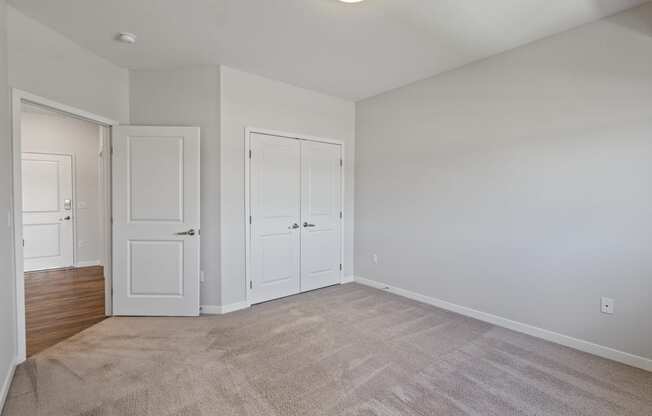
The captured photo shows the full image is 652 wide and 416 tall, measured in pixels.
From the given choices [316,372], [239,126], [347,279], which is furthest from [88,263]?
[316,372]

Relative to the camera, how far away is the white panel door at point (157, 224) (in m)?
3.24

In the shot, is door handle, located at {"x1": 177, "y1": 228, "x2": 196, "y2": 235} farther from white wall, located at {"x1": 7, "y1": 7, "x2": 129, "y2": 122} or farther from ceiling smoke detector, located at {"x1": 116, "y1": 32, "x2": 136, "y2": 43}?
A: ceiling smoke detector, located at {"x1": 116, "y1": 32, "x2": 136, "y2": 43}

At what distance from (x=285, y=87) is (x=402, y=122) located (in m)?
1.51

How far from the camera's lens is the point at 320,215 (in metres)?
4.29

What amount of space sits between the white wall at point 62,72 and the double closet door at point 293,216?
1462 millimetres

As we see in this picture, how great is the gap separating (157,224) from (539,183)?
3721 millimetres

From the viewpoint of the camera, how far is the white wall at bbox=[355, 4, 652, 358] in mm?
2352

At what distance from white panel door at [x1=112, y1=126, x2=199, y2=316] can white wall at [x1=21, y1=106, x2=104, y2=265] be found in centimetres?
305

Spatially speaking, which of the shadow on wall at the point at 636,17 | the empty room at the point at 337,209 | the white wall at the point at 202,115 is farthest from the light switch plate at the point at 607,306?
the white wall at the point at 202,115

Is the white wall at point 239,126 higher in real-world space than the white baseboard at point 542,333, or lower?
higher

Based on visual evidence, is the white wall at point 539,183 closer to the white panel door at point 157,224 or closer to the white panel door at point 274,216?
the white panel door at point 274,216

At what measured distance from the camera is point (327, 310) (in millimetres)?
3455

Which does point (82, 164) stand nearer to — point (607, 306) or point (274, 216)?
point (274, 216)

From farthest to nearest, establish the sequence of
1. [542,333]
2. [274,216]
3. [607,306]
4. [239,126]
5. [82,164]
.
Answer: [82,164], [274,216], [239,126], [542,333], [607,306]
